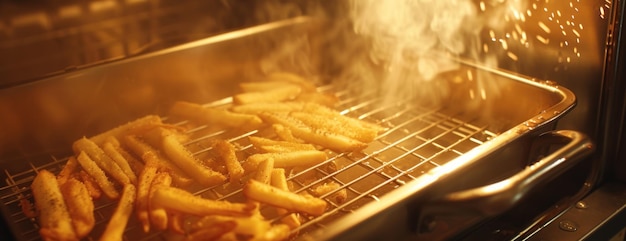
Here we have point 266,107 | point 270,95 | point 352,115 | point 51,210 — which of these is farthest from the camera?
point 352,115

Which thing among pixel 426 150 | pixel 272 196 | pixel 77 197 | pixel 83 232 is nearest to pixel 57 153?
pixel 77 197

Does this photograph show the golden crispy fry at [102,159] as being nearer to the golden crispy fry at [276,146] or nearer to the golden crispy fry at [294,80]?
the golden crispy fry at [276,146]

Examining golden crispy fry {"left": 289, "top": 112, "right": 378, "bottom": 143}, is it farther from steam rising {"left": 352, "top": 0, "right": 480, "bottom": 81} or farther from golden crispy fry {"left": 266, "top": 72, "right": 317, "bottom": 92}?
steam rising {"left": 352, "top": 0, "right": 480, "bottom": 81}

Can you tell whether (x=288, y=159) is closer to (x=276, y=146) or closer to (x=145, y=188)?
(x=276, y=146)

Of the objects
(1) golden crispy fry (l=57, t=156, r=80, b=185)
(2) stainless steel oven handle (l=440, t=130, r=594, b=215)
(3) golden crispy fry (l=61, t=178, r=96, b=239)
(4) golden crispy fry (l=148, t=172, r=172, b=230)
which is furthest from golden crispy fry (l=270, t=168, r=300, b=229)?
(1) golden crispy fry (l=57, t=156, r=80, b=185)

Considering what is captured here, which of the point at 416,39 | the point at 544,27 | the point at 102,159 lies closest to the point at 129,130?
the point at 102,159

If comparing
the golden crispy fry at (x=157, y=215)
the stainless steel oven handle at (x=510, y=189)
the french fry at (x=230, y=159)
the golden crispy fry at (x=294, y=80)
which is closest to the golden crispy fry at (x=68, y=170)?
the golden crispy fry at (x=157, y=215)
